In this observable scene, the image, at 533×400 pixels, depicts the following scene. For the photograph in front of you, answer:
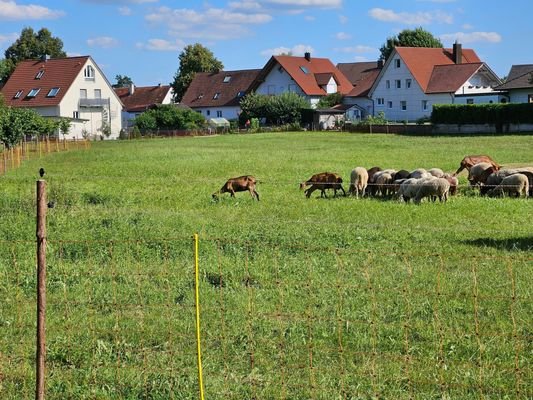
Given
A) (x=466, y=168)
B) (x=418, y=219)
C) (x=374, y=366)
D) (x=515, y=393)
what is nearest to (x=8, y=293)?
(x=374, y=366)

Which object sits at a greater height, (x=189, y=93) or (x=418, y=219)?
(x=189, y=93)

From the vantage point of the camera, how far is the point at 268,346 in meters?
8.38

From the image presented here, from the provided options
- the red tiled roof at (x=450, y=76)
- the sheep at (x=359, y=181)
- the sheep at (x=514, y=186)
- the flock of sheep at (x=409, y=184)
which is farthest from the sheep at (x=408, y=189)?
the red tiled roof at (x=450, y=76)

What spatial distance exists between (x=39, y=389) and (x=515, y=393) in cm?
413

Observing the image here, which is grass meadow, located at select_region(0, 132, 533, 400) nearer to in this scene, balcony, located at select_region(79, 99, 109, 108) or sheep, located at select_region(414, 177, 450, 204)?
sheep, located at select_region(414, 177, 450, 204)

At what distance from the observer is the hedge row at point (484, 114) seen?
197 ft

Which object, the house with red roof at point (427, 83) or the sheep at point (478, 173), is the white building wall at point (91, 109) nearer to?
the house with red roof at point (427, 83)

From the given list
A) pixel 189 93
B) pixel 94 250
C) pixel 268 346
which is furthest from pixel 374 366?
pixel 189 93

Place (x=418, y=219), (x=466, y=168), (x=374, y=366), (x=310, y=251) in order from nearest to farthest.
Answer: (x=374, y=366) < (x=310, y=251) < (x=418, y=219) < (x=466, y=168)

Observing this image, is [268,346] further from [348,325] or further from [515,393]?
[515,393]

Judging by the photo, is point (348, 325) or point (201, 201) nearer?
point (348, 325)

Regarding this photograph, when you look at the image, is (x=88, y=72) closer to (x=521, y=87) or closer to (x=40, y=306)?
(x=521, y=87)

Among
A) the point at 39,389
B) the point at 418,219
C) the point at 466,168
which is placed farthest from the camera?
the point at 466,168

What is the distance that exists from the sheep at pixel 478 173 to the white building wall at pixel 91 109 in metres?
63.4
